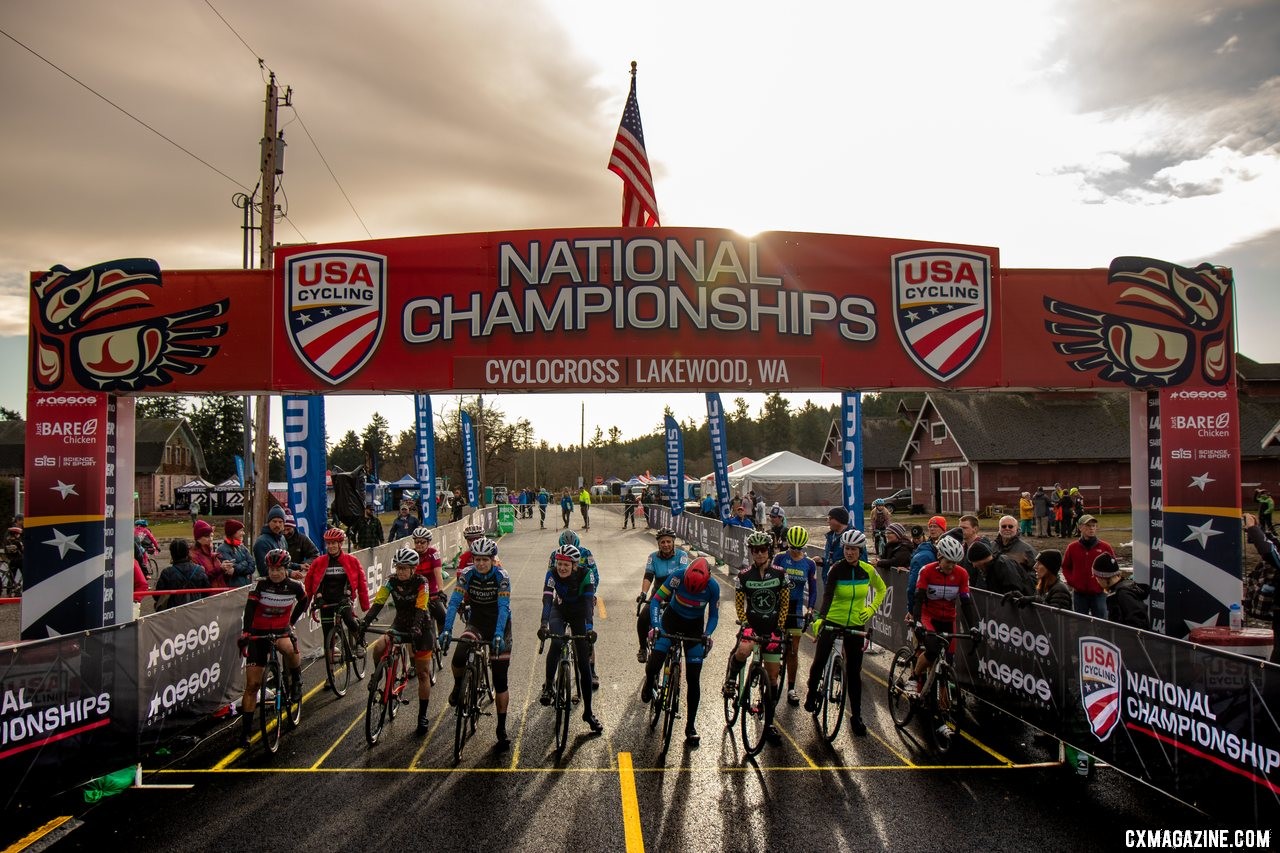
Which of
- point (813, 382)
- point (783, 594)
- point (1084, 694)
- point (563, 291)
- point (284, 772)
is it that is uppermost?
point (563, 291)

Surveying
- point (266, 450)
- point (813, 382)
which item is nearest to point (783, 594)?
point (813, 382)

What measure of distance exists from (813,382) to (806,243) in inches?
71.6

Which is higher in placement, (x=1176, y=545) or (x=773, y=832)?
(x=1176, y=545)

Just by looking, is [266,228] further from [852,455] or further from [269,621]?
[852,455]

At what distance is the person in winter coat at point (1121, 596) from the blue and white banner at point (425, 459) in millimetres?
19542

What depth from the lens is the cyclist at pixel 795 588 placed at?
950cm

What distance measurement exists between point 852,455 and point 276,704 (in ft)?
34.5

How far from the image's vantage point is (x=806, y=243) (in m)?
10.9

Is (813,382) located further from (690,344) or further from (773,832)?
(773,832)

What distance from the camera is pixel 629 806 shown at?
6.72m

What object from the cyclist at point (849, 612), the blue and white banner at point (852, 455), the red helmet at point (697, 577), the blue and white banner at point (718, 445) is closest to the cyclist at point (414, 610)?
the red helmet at point (697, 577)

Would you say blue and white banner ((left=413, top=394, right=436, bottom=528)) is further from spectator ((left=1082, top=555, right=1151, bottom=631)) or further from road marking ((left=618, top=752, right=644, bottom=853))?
spectator ((left=1082, top=555, right=1151, bottom=631))

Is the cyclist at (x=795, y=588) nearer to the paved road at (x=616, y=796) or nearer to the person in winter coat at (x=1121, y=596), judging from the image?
the paved road at (x=616, y=796)

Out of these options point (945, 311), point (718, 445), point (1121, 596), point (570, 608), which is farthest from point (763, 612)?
point (718, 445)
